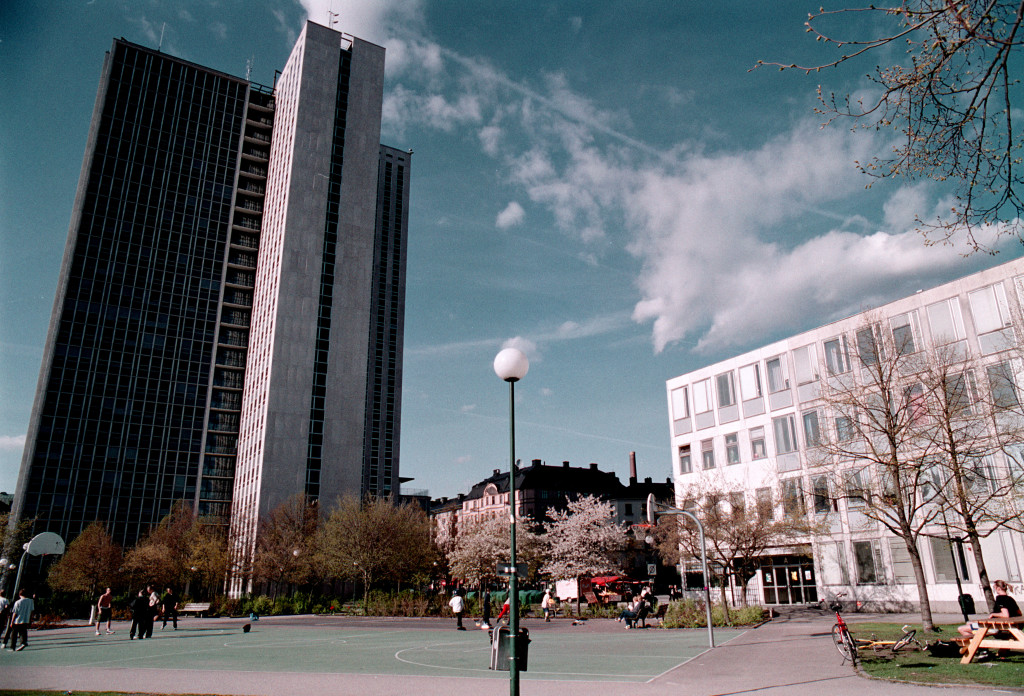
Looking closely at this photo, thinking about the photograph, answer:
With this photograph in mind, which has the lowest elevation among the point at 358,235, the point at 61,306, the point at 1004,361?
the point at 1004,361

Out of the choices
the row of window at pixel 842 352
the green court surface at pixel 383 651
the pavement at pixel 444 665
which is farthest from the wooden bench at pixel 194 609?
the row of window at pixel 842 352

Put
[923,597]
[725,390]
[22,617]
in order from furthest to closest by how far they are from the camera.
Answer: [725,390], [923,597], [22,617]

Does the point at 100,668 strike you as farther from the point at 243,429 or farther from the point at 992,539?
the point at 243,429

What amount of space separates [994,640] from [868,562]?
2617 centimetres

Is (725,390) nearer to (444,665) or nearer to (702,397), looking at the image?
(702,397)

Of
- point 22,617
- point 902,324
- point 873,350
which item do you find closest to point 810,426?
point 902,324

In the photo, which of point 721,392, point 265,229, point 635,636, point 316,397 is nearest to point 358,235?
point 265,229

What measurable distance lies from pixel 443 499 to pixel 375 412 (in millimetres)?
61254

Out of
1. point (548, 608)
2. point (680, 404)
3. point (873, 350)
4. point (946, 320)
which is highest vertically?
point (946, 320)

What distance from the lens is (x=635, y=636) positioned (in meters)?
25.5

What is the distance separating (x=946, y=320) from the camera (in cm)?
3397

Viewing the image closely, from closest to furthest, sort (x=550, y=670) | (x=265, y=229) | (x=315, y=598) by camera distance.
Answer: (x=550, y=670) → (x=315, y=598) → (x=265, y=229)

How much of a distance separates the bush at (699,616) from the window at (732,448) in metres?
14.1

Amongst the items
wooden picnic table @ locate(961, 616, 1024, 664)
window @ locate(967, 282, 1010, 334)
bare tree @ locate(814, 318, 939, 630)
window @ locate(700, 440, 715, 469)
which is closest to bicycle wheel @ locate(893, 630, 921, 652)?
wooden picnic table @ locate(961, 616, 1024, 664)
